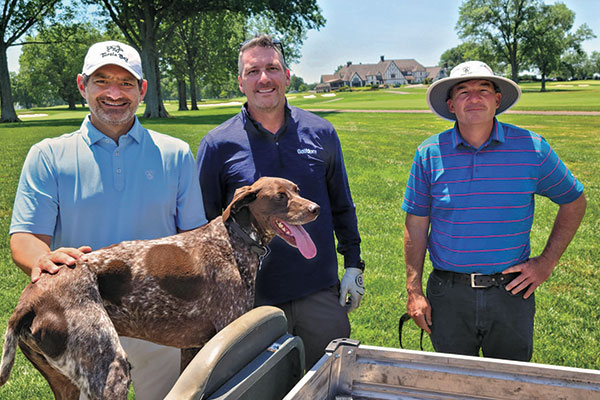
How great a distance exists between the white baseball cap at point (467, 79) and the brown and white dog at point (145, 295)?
1.45 metres

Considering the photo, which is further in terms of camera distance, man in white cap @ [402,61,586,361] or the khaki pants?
man in white cap @ [402,61,586,361]

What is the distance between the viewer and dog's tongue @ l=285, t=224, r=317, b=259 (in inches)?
97.0

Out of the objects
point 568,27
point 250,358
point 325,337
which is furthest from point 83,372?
point 568,27

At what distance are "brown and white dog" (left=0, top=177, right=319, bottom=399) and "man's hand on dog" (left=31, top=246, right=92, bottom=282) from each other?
31 mm

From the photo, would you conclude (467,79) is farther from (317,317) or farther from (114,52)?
(114,52)

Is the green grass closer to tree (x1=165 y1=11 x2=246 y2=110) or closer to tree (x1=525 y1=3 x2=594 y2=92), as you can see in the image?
tree (x1=165 y1=11 x2=246 y2=110)

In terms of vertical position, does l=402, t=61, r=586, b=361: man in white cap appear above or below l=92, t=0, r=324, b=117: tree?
below

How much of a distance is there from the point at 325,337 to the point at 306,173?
1200 millimetres

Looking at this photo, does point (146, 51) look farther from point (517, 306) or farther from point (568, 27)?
point (568, 27)

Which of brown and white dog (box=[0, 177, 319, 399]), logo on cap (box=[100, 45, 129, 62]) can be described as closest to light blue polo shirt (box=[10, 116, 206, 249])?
brown and white dog (box=[0, 177, 319, 399])

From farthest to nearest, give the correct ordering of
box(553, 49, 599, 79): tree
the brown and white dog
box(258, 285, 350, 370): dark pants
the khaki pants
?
box(553, 49, 599, 79): tree
box(258, 285, 350, 370): dark pants
the khaki pants
the brown and white dog

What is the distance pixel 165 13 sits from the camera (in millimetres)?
32469

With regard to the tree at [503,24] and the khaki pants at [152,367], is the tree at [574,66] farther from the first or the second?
the khaki pants at [152,367]

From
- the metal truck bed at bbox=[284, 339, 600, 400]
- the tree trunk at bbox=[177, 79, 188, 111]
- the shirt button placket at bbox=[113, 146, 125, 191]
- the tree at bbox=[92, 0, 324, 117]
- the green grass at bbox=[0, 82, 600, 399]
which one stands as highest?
the tree at bbox=[92, 0, 324, 117]
